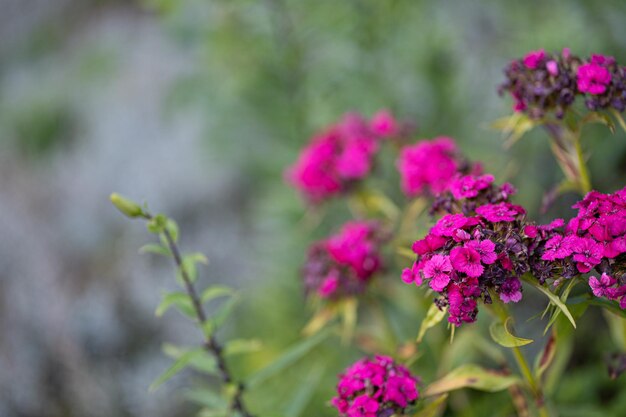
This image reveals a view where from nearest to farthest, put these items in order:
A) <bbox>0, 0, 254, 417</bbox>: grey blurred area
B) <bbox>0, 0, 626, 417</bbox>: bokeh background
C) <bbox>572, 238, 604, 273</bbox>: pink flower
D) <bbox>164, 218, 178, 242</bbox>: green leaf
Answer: <bbox>572, 238, 604, 273</bbox>: pink flower
<bbox>164, 218, 178, 242</bbox>: green leaf
<bbox>0, 0, 626, 417</bbox>: bokeh background
<bbox>0, 0, 254, 417</bbox>: grey blurred area

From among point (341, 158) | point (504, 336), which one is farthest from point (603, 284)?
point (341, 158)

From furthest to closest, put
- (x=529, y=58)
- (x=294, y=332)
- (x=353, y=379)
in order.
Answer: (x=294, y=332) → (x=529, y=58) → (x=353, y=379)

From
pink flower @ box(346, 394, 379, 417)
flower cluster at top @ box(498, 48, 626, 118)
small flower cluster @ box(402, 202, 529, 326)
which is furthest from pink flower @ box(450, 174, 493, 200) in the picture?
pink flower @ box(346, 394, 379, 417)

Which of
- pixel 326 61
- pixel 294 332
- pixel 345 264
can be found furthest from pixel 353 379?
pixel 326 61

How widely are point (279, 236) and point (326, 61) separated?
2.59ft

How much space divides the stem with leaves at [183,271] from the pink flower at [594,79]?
70 centimetres

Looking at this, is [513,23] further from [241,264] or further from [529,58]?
[241,264]

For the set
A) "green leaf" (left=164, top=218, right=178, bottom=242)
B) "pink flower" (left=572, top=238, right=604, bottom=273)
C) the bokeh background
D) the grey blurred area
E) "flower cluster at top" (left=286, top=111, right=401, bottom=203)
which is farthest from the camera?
the grey blurred area

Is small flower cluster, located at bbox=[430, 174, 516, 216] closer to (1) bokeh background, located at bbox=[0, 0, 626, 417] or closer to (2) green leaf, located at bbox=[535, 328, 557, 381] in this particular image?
(2) green leaf, located at bbox=[535, 328, 557, 381]

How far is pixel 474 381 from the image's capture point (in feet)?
3.38

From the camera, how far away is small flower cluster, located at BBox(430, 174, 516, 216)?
38.4 inches

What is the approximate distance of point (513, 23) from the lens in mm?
2742

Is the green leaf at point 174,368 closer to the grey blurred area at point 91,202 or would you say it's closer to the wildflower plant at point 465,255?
the wildflower plant at point 465,255

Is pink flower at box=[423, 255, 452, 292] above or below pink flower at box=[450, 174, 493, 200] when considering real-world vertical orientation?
below
